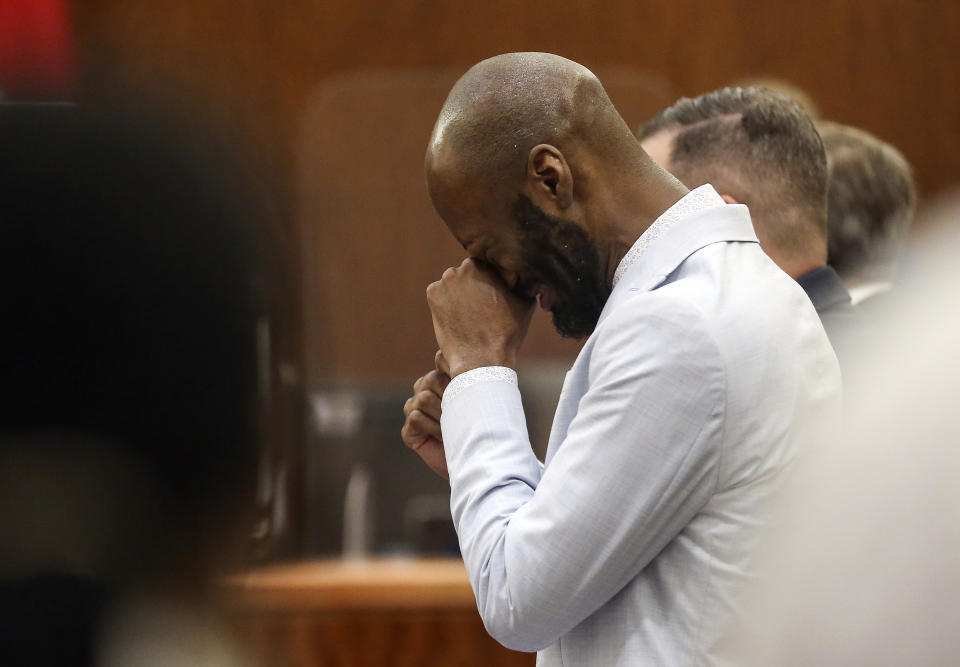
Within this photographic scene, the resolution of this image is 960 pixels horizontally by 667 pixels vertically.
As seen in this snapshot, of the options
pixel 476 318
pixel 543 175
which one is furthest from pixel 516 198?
pixel 476 318

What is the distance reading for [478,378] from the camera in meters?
1.24

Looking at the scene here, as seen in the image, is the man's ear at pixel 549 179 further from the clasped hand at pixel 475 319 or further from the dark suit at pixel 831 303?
the dark suit at pixel 831 303

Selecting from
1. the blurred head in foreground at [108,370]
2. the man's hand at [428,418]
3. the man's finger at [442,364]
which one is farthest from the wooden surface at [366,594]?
the blurred head in foreground at [108,370]

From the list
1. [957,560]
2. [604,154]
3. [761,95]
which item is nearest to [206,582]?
[957,560]

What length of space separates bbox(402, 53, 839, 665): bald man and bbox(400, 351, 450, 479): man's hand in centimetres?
11

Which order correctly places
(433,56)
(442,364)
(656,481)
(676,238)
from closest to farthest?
(656,481)
(676,238)
(442,364)
(433,56)

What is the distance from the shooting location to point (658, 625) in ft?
3.62

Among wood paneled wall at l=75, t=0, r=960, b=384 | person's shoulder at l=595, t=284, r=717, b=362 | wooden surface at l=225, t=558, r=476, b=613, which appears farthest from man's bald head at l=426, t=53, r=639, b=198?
wood paneled wall at l=75, t=0, r=960, b=384

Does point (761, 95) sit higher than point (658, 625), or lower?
higher

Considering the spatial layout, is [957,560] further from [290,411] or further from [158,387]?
[290,411]

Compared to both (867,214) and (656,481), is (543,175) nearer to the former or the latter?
(656,481)

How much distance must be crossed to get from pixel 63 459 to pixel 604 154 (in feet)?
2.49

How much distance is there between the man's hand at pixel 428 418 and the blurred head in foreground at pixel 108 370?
2.23ft

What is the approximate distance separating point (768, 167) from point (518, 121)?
0.84 meters
